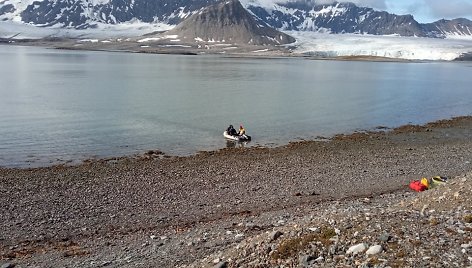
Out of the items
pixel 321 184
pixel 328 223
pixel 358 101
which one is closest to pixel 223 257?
pixel 328 223

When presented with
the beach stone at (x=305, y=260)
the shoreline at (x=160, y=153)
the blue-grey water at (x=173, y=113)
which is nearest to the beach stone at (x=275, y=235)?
the beach stone at (x=305, y=260)

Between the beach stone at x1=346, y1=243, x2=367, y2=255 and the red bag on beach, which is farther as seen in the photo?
the red bag on beach

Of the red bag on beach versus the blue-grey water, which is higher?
the red bag on beach

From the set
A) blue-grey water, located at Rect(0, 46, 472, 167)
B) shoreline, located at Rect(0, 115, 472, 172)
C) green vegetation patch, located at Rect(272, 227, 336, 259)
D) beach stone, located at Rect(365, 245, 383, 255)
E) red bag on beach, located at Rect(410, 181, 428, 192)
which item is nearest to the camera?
beach stone, located at Rect(365, 245, 383, 255)

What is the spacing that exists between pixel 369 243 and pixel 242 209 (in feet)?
28.7

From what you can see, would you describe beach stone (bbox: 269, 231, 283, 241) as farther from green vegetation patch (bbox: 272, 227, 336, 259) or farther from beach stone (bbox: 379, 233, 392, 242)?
beach stone (bbox: 379, 233, 392, 242)

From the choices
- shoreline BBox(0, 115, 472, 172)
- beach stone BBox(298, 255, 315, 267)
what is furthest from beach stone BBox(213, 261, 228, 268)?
shoreline BBox(0, 115, 472, 172)

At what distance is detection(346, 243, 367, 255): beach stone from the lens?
25.5 feet

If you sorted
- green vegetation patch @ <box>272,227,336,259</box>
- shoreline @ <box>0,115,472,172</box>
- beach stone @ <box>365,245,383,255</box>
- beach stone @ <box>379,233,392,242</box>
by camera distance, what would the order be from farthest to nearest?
shoreline @ <box>0,115,472,172</box>
green vegetation patch @ <box>272,227,336,259</box>
beach stone @ <box>379,233,392,242</box>
beach stone @ <box>365,245,383,255</box>

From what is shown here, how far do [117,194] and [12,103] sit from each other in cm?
3074

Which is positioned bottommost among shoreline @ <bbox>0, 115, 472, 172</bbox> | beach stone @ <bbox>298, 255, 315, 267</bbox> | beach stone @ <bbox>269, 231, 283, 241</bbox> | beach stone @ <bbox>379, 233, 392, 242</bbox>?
shoreline @ <bbox>0, 115, 472, 172</bbox>

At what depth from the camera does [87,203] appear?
664 inches

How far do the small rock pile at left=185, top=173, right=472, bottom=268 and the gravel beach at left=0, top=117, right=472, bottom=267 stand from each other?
30 mm

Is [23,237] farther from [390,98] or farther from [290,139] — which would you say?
[390,98]
